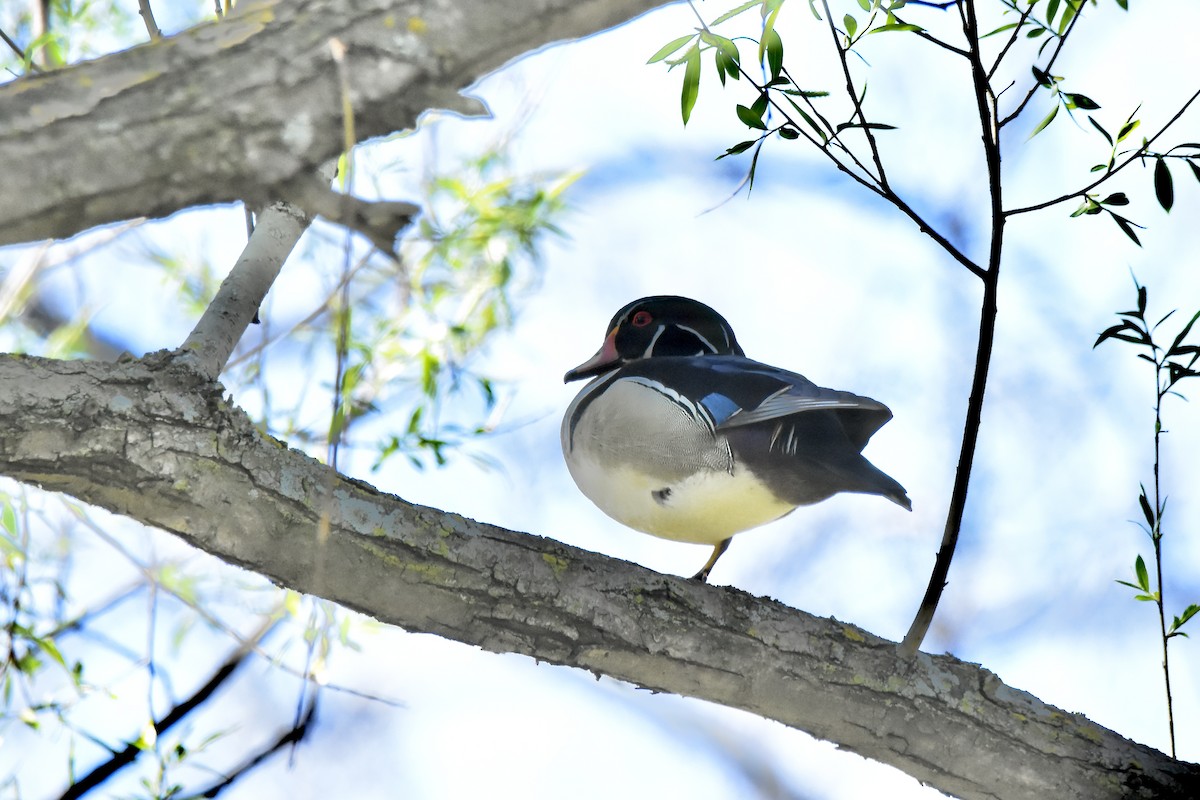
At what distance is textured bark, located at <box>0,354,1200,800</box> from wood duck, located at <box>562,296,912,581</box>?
26 cm

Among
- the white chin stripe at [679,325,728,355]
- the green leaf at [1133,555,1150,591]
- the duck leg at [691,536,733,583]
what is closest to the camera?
the green leaf at [1133,555,1150,591]

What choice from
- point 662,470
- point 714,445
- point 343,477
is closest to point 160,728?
point 343,477

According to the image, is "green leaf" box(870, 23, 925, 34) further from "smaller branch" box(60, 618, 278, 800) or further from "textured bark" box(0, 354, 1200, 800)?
"smaller branch" box(60, 618, 278, 800)

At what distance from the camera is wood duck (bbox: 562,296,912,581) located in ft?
7.70

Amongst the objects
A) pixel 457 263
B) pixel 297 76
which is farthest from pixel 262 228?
pixel 297 76

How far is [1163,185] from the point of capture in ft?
6.69

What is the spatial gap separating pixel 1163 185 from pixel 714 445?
986 millimetres

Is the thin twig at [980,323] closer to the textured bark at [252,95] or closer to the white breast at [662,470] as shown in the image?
the white breast at [662,470]

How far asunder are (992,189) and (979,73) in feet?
0.62

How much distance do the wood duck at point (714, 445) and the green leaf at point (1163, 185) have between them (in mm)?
634

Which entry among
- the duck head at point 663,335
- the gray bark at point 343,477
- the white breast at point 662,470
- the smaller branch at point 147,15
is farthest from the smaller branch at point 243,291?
the duck head at point 663,335

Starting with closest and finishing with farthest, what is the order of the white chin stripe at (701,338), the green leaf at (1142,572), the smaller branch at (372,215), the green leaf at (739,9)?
the smaller branch at (372,215) → the green leaf at (739,9) → the green leaf at (1142,572) → the white chin stripe at (701,338)

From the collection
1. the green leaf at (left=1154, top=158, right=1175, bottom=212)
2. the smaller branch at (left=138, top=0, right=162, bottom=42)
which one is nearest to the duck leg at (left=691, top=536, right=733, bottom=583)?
the green leaf at (left=1154, top=158, right=1175, bottom=212)

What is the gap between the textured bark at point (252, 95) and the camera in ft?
3.78
